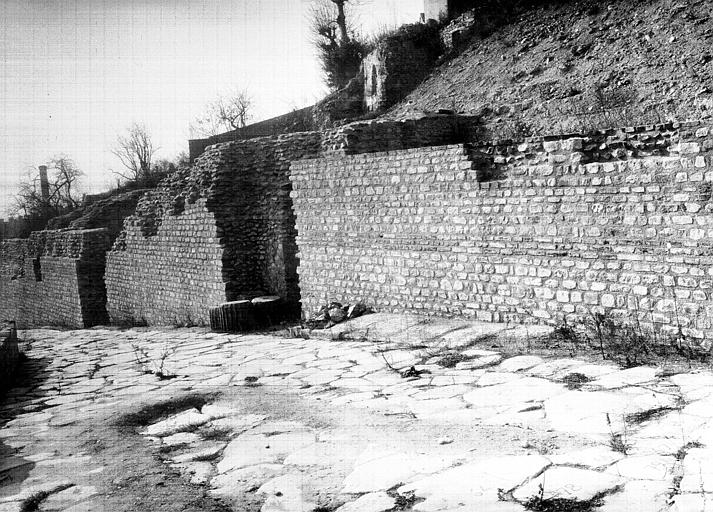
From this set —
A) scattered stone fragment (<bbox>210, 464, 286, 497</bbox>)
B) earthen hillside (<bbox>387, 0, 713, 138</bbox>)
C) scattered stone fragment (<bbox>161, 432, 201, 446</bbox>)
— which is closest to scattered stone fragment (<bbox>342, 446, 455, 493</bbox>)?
scattered stone fragment (<bbox>210, 464, 286, 497</bbox>)

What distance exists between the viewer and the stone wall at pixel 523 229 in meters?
6.00

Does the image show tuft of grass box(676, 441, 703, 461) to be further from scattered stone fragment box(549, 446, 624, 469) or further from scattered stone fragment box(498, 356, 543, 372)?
scattered stone fragment box(498, 356, 543, 372)

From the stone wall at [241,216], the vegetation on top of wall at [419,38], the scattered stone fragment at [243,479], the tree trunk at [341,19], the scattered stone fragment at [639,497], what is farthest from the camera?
the tree trunk at [341,19]

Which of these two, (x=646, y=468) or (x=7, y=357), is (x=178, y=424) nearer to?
(x=646, y=468)

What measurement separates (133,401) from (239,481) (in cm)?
244

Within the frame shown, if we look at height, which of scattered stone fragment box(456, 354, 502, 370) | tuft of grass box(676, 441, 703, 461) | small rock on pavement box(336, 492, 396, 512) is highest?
tuft of grass box(676, 441, 703, 461)

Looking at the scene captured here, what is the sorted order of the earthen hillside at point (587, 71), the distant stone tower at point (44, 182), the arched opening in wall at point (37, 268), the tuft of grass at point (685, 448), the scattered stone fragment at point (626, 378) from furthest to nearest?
the distant stone tower at point (44, 182), the arched opening in wall at point (37, 268), the earthen hillside at point (587, 71), the scattered stone fragment at point (626, 378), the tuft of grass at point (685, 448)

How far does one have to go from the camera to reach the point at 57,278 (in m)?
17.7

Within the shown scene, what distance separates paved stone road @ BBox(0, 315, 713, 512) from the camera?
10.8ft

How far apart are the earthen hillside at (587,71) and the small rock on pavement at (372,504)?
9.60 metres

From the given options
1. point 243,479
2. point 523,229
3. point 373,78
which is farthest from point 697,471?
point 373,78

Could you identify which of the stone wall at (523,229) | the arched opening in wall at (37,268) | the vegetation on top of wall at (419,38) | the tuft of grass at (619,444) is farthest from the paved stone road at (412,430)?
the vegetation on top of wall at (419,38)

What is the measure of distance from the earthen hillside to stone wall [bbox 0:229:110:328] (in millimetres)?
8644

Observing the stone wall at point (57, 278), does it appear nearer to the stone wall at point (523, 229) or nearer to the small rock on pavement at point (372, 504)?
the stone wall at point (523, 229)
